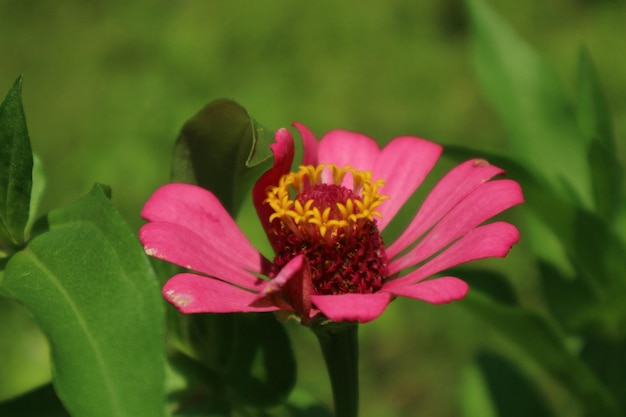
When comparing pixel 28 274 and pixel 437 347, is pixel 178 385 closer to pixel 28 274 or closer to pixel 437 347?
pixel 28 274

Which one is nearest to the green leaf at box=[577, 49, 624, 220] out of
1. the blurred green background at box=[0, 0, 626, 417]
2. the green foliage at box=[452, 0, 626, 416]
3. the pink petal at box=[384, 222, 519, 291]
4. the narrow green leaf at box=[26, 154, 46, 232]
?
the green foliage at box=[452, 0, 626, 416]

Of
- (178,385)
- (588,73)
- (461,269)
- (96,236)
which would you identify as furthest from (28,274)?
(588,73)

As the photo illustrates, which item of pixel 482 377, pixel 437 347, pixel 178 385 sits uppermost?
pixel 178 385

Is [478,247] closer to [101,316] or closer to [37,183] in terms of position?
[101,316]

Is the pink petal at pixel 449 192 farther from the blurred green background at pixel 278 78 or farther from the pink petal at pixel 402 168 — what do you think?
the blurred green background at pixel 278 78

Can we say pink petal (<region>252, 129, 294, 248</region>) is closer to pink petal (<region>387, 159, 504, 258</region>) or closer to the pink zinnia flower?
the pink zinnia flower
